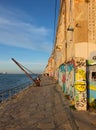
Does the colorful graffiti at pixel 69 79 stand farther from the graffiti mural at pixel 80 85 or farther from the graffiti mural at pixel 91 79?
the graffiti mural at pixel 80 85

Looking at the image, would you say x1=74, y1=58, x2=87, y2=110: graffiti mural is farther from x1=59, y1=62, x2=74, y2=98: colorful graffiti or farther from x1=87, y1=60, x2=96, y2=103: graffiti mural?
x1=59, y1=62, x2=74, y2=98: colorful graffiti

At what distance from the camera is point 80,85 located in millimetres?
14953

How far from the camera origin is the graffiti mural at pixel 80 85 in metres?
14.7

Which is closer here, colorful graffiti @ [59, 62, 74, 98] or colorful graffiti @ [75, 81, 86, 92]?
colorful graffiti @ [75, 81, 86, 92]

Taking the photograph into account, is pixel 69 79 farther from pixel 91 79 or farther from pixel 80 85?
pixel 80 85

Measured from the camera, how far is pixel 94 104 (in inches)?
578

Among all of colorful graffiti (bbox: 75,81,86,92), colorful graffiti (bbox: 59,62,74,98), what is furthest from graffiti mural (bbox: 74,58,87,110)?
colorful graffiti (bbox: 59,62,74,98)

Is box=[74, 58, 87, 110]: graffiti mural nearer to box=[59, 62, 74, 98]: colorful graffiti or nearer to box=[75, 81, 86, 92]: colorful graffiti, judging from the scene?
box=[75, 81, 86, 92]: colorful graffiti

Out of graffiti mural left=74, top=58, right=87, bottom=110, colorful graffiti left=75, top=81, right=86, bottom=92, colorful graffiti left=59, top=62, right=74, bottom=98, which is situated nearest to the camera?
graffiti mural left=74, top=58, right=87, bottom=110

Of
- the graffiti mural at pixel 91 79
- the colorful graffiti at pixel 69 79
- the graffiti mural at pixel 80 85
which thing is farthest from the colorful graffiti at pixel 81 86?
the colorful graffiti at pixel 69 79

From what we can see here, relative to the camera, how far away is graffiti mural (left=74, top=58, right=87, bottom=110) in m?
14.7

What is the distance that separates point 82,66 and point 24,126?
250 inches

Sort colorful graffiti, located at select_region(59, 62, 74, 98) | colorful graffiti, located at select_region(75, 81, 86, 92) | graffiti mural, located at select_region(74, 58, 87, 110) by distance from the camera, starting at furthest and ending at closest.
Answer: colorful graffiti, located at select_region(59, 62, 74, 98) < colorful graffiti, located at select_region(75, 81, 86, 92) < graffiti mural, located at select_region(74, 58, 87, 110)

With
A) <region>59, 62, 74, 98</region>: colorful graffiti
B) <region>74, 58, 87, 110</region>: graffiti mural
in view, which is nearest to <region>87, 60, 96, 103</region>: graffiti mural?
<region>74, 58, 87, 110</region>: graffiti mural
